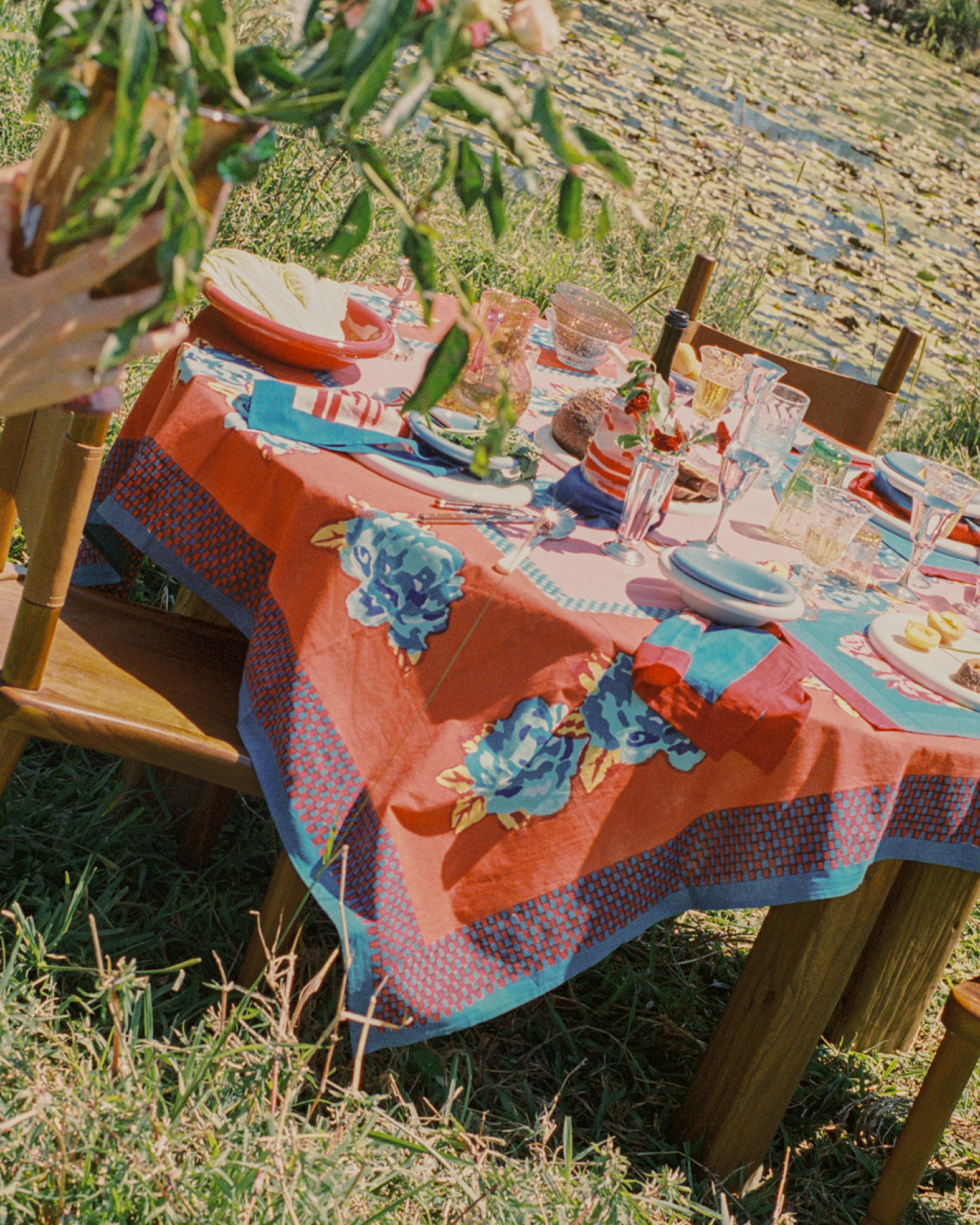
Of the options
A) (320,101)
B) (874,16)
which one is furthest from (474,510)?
(874,16)

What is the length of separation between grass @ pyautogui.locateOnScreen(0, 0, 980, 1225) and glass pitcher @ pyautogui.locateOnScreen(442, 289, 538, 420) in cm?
87

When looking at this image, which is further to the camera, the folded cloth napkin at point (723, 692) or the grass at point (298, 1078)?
the folded cloth napkin at point (723, 692)

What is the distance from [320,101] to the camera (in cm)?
Answer: 77

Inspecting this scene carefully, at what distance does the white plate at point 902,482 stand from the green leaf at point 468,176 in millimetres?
1588

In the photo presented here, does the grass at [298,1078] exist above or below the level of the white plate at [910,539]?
below

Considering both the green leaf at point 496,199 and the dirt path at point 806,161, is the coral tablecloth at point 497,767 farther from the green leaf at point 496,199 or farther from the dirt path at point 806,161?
the dirt path at point 806,161

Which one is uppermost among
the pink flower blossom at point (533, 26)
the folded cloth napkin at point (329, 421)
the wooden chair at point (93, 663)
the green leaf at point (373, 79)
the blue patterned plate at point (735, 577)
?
the pink flower blossom at point (533, 26)

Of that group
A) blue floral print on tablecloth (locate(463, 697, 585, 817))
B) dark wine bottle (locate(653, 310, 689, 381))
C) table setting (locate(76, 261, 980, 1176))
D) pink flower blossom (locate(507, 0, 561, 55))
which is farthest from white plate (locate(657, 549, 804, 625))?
pink flower blossom (locate(507, 0, 561, 55))

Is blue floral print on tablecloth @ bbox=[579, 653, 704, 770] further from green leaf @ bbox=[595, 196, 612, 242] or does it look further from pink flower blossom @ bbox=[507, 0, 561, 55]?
pink flower blossom @ bbox=[507, 0, 561, 55]

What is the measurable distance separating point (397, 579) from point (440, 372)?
29.3 inches

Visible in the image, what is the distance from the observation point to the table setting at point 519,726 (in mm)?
1529

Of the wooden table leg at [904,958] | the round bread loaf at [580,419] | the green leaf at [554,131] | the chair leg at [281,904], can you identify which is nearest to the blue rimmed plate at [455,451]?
the round bread loaf at [580,419]

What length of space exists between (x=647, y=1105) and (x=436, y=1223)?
625mm

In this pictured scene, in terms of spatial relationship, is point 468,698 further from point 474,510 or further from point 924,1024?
point 924,1024
